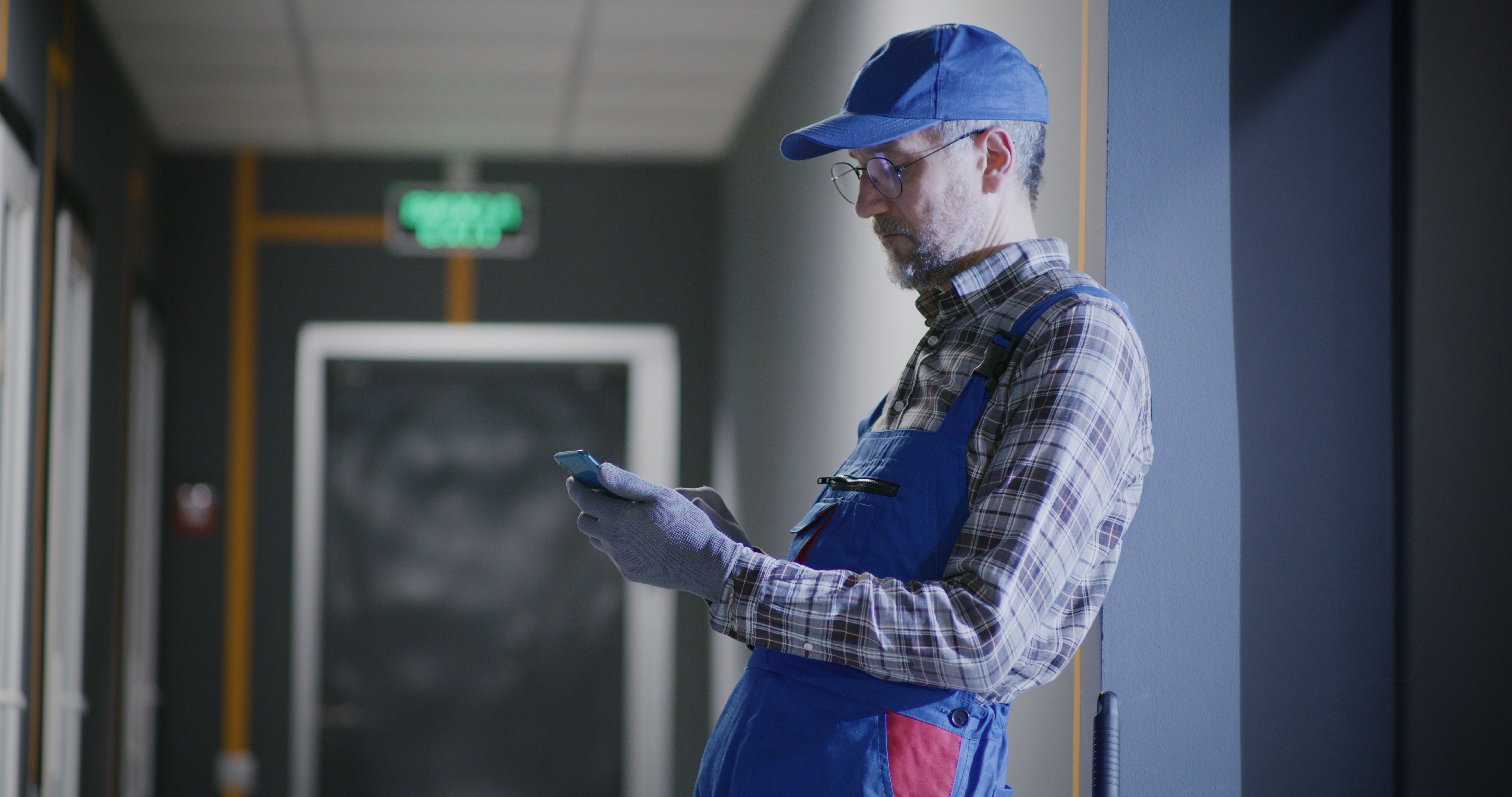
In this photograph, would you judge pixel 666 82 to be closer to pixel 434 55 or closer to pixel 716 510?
pixel 434 55

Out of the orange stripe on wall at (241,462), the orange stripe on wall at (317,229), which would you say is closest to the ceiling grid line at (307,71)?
the orange stripe on wall at (317,229)

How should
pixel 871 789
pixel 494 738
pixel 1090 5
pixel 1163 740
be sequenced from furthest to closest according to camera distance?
pixel 494 738 < pixel 1090 5 < pixel 1163 740 < pixel 871 789

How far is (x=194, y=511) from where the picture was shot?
14.7 ft

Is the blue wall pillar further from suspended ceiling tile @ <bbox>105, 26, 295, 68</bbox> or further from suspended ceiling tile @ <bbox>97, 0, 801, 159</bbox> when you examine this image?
suspended ceiling tile @ <bbox>105, 26, 295, 68</bbox>

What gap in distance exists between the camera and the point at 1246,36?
1.49 m

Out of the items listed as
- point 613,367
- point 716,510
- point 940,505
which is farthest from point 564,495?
point 940,505

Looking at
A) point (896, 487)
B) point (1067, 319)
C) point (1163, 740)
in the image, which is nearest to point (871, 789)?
point (896, 487)

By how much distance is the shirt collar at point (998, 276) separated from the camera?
46.8 inches

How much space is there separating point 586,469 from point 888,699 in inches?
12.5

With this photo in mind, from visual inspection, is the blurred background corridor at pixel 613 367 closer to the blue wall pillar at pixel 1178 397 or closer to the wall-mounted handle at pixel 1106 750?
the blue wall pillar at pixel 1178 397

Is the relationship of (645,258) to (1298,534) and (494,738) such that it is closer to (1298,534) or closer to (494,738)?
(494,738)

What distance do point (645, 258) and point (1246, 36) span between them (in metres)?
3.46

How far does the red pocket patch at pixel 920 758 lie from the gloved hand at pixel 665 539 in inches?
7.4

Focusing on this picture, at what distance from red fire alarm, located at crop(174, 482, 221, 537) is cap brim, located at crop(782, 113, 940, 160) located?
3893 mm
